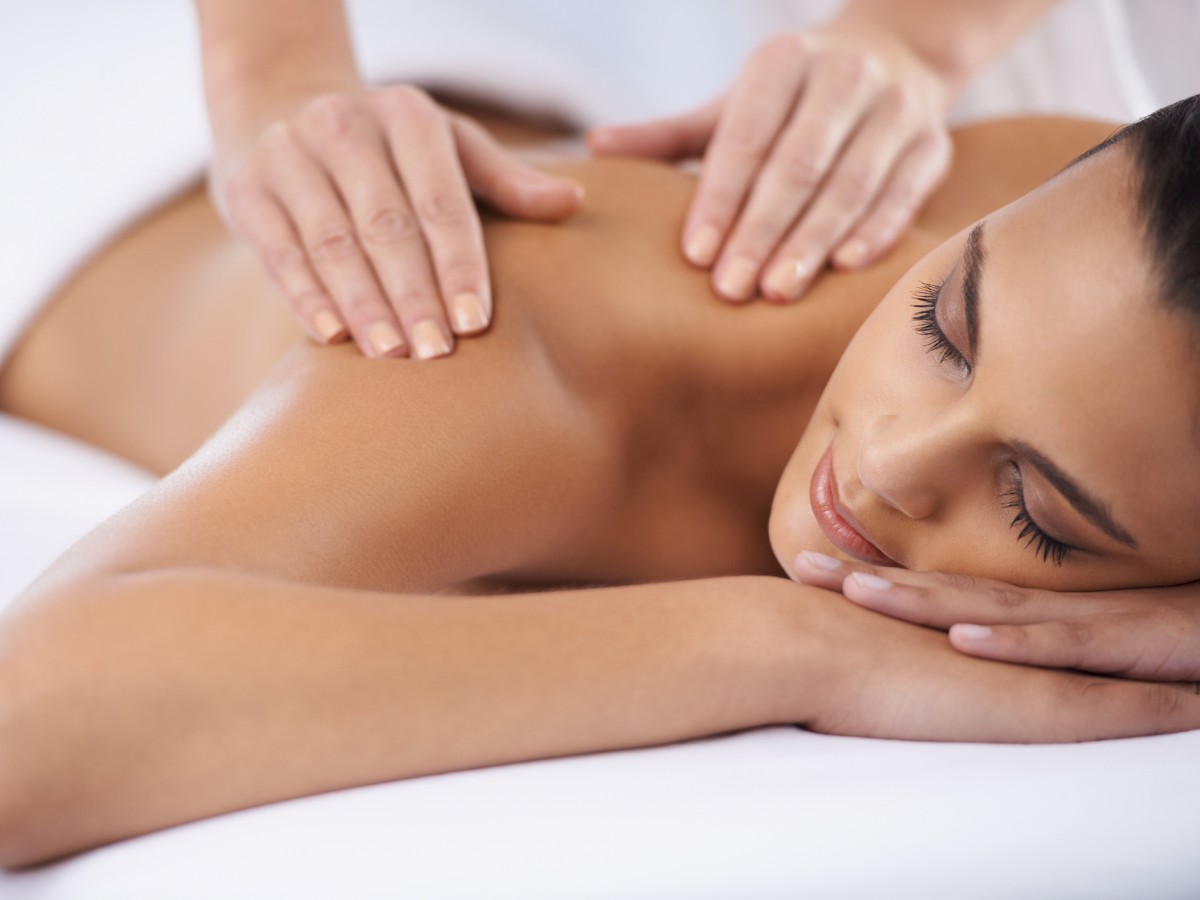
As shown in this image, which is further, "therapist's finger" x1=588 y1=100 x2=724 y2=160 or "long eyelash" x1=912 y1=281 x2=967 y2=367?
"therapist's finger" x1=588 y1=100 x2=724 y2=160

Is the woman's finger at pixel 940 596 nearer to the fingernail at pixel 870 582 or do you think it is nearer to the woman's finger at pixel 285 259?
Answer: the fingernail at pixel 870 582

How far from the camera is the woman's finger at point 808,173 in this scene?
3.98ft

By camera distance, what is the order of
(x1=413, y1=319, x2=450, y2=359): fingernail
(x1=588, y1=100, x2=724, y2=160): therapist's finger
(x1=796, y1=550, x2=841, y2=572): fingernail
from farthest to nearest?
1. (x1=588, y1=100, x2=724, y2=160): therapist's finger
2. (x1=413, y1=319, x2=450, y2=359): fingernail
3. (x1=796, y1=550, x2=841, y2=572): fingernail

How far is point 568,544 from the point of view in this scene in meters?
1.14

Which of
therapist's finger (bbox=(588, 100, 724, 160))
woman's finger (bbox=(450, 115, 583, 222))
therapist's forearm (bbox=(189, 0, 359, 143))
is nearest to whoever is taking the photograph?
woman's finger (bbox=(450, 115, 583, 222))

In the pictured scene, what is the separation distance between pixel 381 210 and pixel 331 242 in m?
0.05

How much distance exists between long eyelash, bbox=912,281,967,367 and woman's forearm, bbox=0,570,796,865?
26cm

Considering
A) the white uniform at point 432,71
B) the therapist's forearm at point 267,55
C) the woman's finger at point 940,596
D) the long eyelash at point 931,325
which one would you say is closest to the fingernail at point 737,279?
the long eyelash at point 931,325

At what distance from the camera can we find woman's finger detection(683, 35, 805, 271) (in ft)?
4.02

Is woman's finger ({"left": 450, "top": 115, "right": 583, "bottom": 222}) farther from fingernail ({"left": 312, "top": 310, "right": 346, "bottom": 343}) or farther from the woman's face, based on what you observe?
the woman's face

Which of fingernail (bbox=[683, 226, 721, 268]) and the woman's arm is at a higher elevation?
fingernail (bbox=[683, 226, 721, 268])

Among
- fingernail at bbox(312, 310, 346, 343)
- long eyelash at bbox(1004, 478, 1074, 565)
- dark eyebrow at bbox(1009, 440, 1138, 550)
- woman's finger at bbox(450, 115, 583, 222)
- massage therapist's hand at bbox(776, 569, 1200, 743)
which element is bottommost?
massage therapist's hand at bbox(776, 569, 1200, 743)

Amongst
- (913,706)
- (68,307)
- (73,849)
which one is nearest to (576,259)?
(913,706)

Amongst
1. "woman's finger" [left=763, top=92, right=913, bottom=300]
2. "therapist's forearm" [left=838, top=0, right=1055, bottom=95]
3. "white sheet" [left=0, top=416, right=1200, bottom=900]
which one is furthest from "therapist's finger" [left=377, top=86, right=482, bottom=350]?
"therapist's forearm" [left=838, top=0, right=1055, bottom=95]
